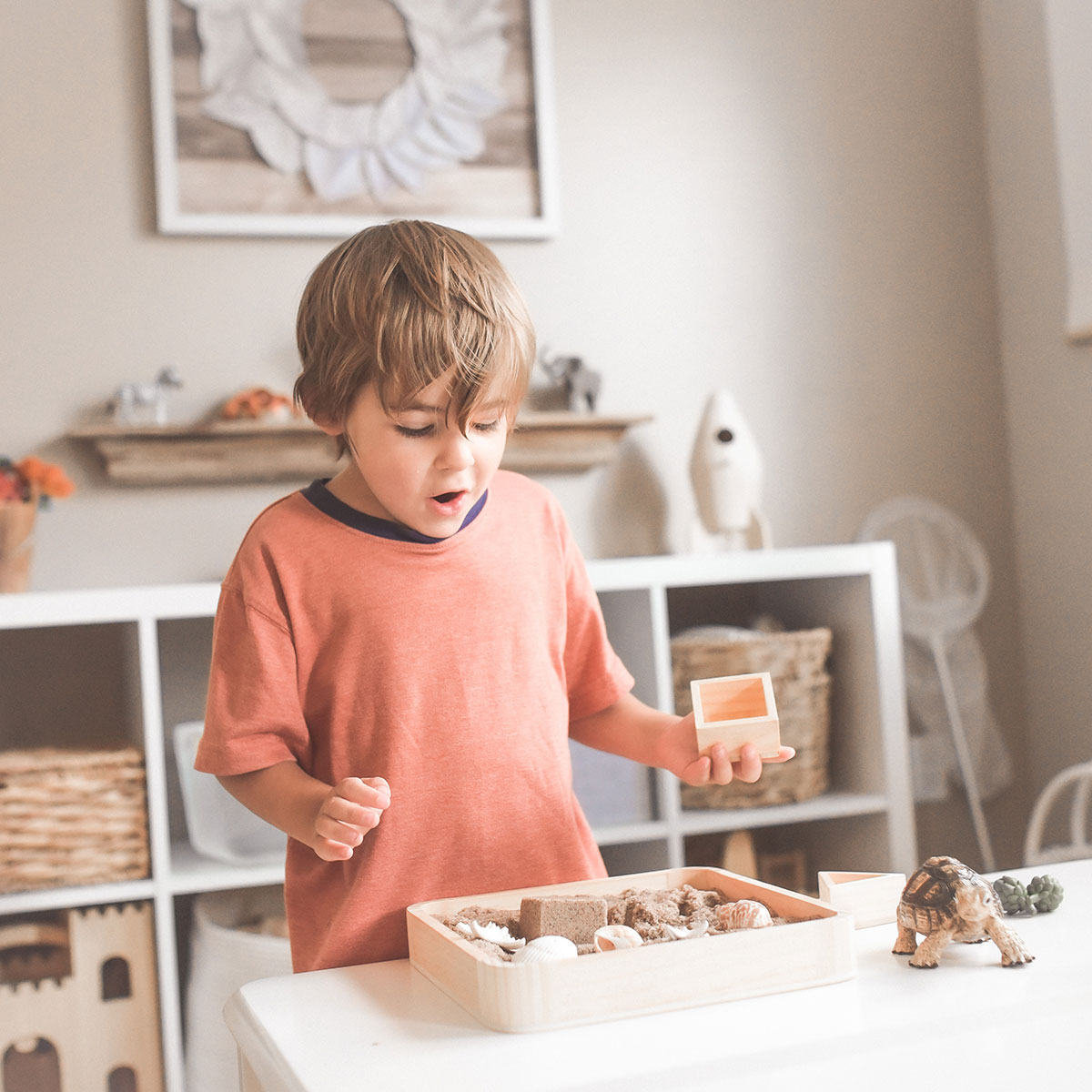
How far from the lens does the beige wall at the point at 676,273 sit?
200 centimetres

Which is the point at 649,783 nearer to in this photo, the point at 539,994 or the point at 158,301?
the point at 158,301

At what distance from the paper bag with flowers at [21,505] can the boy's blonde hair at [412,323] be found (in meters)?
1.07

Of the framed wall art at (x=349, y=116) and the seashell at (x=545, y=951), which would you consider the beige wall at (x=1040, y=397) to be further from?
the seashell at (x=545, y=951)

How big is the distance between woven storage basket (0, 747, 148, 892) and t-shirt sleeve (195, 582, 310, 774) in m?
0.84

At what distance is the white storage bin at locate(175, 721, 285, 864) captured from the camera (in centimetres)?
175

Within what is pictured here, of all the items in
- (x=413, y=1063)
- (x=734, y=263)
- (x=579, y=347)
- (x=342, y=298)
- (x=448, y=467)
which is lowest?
(x=413, y=1063)

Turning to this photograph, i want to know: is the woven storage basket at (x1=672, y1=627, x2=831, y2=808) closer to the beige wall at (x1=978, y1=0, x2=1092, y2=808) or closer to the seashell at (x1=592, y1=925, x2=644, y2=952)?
the beige wall at (x1=978, y1=0, x2=1092, y2=808)

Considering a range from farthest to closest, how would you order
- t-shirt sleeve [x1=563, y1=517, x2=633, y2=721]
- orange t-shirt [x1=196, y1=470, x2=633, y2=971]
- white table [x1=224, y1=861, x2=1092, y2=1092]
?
t-shirt sleeve [x1=563, y1=517, x2=633, y2=721], orange t-shirt [x1=196, y1=470, x2=633, y2=971], white table [x1=224, y1=861, x2=1092, y2=1092]

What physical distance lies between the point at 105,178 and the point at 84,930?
3.93 feet

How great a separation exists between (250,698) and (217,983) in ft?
3.31

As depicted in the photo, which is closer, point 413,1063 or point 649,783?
point 413,1063

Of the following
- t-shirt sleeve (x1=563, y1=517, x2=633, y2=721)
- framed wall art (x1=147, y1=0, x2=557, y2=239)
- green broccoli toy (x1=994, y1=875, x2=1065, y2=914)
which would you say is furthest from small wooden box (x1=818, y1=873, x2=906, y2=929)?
framed wall art (x1=147, y1=0, x2=557, y2=239)

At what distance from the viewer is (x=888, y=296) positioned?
2.39 meters

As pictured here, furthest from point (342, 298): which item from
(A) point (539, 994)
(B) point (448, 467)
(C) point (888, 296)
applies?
(C) point (888, 296)
